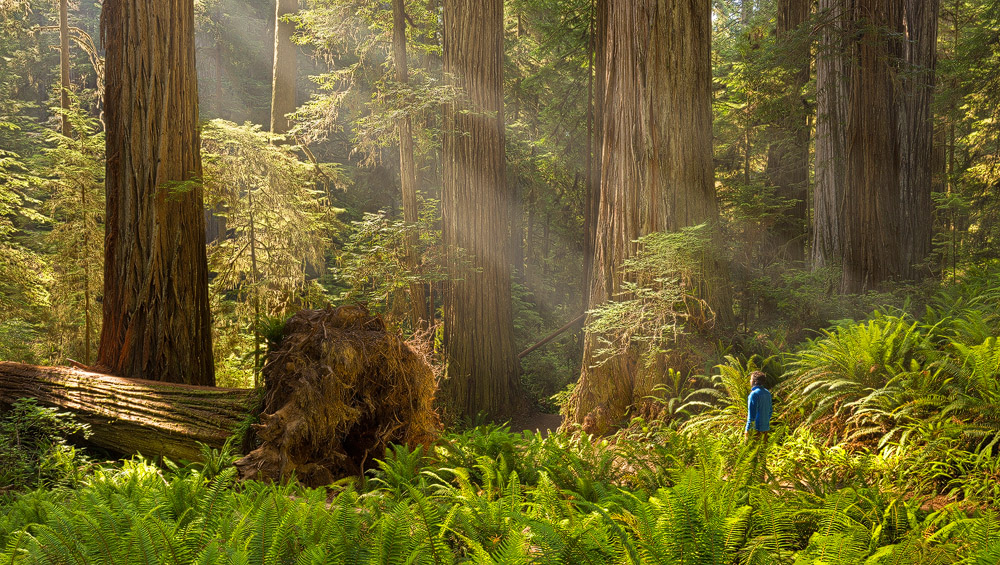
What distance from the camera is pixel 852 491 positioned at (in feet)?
10.2

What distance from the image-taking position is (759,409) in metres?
4.16

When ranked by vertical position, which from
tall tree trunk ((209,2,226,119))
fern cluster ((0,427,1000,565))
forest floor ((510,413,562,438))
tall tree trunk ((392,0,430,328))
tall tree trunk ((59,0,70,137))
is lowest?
forest floor ((510,413,562,438))

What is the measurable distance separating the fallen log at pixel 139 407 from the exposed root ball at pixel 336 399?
0.60 metres

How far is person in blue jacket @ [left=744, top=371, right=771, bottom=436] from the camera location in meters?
4.11

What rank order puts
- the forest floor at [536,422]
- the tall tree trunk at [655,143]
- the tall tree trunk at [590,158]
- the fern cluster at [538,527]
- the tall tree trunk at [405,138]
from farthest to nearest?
the tall tree trunk at [590,158], the tall tree trunk at [405,138], the forest floor at [536,422], the tall tree trunk at [655,143], the fern cluster at [538,527]

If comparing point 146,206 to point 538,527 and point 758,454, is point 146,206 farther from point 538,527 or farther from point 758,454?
point 758,454

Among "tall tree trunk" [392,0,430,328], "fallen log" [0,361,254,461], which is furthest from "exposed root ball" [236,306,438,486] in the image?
"tall tree trunk" [392,0,430,328]

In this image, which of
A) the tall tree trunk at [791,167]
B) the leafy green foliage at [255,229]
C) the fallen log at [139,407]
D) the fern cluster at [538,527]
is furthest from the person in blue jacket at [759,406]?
the tall tree trunk at [791,167]

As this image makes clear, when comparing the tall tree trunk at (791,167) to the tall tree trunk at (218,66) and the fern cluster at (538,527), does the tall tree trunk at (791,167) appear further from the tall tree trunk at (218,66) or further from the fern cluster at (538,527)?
the tall tree trunk at (218,66)

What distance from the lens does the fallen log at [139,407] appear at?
17.4 ft

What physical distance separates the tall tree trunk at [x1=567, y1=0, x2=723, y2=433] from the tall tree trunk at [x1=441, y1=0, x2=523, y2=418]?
3.26 meters

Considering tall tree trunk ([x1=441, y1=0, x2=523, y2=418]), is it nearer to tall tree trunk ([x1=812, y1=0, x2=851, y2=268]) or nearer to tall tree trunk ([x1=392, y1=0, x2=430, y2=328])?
tall tree trunk ([x1=392, y1=0, x2=430, y2=328])

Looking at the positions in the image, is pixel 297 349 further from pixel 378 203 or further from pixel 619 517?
pixel 378 203

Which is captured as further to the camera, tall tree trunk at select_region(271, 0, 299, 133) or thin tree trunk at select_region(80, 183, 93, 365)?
tall tree trunk at select_region(271, 0, 299, 133)
